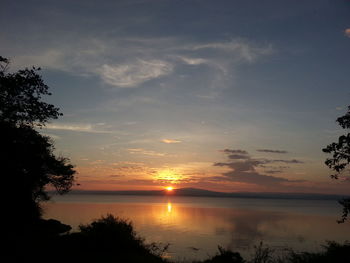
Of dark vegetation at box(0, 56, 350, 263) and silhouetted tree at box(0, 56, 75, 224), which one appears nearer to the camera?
dark vegetation at box(0, 56, 350, 263)

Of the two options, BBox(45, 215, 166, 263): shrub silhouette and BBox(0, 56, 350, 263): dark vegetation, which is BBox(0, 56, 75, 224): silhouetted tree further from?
BBox(45, 215, 166, 263): shrub silhouette

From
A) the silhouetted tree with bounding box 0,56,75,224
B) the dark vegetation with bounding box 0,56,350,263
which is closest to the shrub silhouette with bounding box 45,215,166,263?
the dark vegetation with bounding box 0,56,350,263

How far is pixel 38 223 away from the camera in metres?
31.1

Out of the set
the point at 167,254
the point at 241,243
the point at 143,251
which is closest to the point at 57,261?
the point at 143,251

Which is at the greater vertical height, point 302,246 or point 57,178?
point 57,178

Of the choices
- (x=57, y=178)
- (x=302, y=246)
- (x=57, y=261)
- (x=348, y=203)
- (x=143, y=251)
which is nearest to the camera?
(x=57, y=261)

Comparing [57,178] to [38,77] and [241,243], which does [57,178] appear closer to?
[38,77]

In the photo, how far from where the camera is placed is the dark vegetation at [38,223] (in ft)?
54.0

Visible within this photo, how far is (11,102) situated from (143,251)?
18523 millimetres

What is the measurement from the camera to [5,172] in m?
26.8

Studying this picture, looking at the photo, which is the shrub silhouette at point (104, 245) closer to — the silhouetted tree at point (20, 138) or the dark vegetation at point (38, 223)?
the dark vegetation at point (38, 223)

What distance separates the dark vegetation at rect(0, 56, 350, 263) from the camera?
16.5 metres

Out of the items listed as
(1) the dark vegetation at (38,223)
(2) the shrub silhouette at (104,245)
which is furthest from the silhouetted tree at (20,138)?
(2) the shrub silhouette at (104,245)

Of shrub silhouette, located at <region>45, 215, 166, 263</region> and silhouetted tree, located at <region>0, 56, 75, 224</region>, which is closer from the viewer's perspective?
shrub silhouette, located at <region>45, 215, 166, 263</region>
